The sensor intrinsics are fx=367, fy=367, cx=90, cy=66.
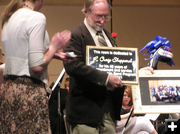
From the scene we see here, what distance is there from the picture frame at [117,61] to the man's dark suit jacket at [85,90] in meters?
0.08

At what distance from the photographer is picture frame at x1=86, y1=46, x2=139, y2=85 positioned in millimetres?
2727

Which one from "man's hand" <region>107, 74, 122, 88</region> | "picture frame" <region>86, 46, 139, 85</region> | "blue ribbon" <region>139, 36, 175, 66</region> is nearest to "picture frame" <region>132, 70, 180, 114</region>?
"blue ribbon" <region>139, 36, 175, 66</region>

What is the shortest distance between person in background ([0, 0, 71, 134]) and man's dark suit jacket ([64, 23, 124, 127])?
0.55m

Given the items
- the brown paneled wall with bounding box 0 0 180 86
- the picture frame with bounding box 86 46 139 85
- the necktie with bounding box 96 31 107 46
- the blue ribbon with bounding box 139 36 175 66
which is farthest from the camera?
the brown paneled wall with bounding box 0 0 180 86

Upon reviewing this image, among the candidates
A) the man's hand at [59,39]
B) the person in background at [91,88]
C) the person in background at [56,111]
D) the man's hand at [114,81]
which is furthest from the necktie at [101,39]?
the person in background at [56,111]

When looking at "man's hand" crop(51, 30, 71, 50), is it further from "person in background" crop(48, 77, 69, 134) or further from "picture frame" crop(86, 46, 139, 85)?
"person in background" crop(48, 77, 69, 134)

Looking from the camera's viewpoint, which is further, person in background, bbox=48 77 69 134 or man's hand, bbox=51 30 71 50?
person in background, bbox=48 77 69 134

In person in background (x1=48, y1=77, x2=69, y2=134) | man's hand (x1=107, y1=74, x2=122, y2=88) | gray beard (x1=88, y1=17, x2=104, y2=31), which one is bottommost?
person in background (x1=48, y1=77, x2=69, y2=134)

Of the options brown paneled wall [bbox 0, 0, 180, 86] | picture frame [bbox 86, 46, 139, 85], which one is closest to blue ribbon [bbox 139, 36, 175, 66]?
picture frame [bbox 86, 46, 139, 85]

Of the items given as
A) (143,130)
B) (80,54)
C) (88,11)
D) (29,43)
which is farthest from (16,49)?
(143,130)

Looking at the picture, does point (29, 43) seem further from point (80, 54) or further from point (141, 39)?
point (141, 39)

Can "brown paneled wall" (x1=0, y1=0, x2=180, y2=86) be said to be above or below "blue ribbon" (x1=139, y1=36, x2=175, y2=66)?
above

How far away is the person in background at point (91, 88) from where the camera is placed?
262 centimetres

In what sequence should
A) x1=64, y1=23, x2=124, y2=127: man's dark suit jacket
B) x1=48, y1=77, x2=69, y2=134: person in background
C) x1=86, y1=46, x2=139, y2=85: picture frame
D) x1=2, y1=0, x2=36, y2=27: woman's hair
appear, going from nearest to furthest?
x1=2, y1=0, x2=36, y2=27: woman's hair, x1=64, y1=23, x2=124, y2=127: man's dark suit jacket, x1=86, y1=46, x2=139, y2=85: picture frame, x1=48, y1=77, x2=69, y2=134: person in background
